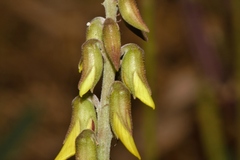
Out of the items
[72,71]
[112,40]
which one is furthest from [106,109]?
[72,71]

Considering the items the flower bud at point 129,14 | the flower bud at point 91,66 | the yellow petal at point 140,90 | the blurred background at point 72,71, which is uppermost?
the blurred background at point 72,71

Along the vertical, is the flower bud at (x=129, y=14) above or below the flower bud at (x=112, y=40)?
above

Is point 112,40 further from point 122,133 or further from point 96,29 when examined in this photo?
point 122,133

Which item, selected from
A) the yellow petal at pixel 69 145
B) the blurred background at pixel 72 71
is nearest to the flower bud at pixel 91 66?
the yellow petal at pixel 69 145

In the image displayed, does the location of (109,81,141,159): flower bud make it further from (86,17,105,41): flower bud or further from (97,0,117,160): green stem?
(86,17,105,41): flower bud

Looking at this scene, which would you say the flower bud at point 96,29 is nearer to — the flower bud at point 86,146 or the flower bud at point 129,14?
the flower bud at point 129,14

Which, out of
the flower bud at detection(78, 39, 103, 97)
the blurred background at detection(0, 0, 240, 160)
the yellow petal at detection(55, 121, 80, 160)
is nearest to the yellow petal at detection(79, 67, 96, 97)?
the flower bud at detection(78, 39, 103, 97)

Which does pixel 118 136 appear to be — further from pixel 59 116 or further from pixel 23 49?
pixel 23 49
